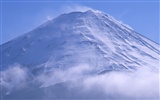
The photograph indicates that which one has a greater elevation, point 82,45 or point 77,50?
point 82,45

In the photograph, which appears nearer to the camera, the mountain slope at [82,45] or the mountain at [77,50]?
the mountain at [77,50]

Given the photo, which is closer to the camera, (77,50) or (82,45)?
(77,50)

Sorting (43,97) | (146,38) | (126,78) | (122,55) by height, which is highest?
(146,38)

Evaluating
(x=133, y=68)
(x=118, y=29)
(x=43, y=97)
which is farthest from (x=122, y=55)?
(x=43, y=97)

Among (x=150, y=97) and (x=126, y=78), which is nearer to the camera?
(x=150, y=97)

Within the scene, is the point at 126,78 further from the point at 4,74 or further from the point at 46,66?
the point at 4,74

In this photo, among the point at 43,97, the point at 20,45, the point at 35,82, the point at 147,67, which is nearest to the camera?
the point at 43,97

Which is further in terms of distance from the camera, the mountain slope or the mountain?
the mountain slope

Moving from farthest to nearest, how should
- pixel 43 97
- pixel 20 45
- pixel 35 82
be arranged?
1. pixel 20 45
2. pixel 35 82
3. pixel 43 97
